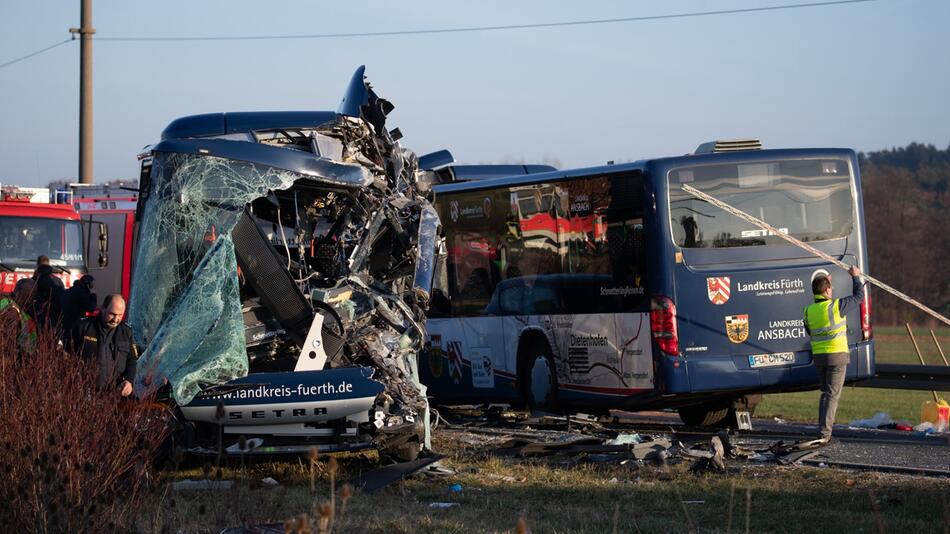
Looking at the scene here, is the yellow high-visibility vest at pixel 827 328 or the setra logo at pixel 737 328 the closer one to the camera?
the yellow high-visibility vest at pixel 827 328

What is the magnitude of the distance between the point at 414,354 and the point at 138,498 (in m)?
4.33

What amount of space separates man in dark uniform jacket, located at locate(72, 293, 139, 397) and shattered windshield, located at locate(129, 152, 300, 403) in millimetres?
152

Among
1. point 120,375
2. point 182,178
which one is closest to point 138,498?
point 120,375

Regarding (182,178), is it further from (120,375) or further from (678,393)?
(678,393)

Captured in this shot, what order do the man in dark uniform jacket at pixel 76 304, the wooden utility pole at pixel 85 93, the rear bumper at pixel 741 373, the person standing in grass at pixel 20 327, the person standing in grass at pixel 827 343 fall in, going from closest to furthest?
1. the person standing in grass at pixel 20 327
2. the person standing in grass at pixel 827 343
3. the rear bumper at pixel 741 373
4. the man in dark uniform jacket at pixel 76 304
5. the wooden utility pole at pixel 85 93

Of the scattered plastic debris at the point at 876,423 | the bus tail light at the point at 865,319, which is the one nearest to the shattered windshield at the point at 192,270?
the bus tail light at the point at 865,319

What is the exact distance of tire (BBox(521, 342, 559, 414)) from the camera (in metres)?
16.3

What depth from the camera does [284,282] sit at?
1093 cm

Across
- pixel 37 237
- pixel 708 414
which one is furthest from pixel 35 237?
pixel 708 414

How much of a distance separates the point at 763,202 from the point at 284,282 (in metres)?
6.15

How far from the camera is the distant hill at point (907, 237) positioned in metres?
80.0

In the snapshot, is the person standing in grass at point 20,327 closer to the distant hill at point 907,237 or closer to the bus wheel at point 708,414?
the bus wheel at point 708,414

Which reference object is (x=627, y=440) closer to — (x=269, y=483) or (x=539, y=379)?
(x=539, y=379)

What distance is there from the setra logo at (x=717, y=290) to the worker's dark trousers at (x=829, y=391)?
140 cm
